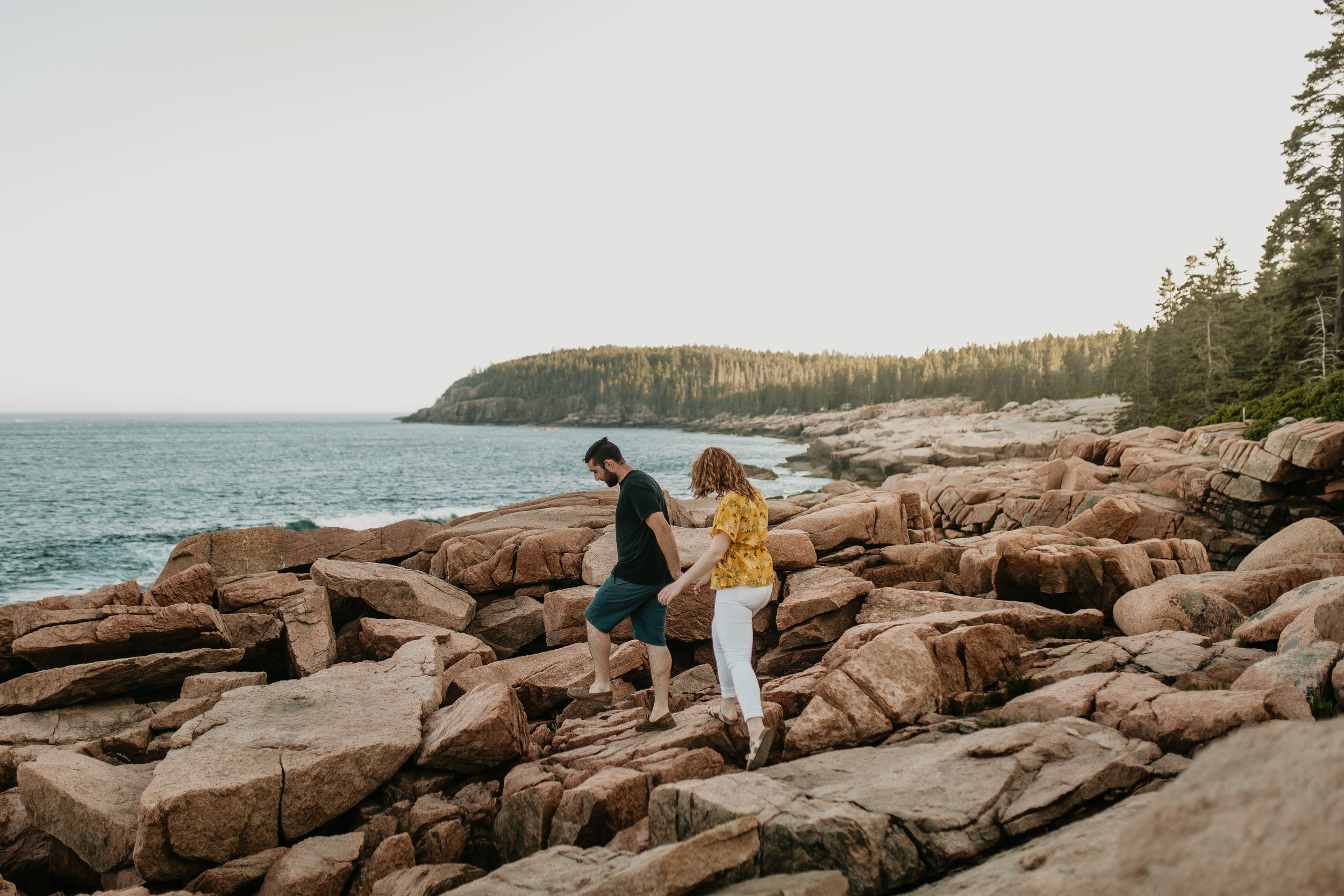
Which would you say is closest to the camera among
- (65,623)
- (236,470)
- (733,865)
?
(733,865)

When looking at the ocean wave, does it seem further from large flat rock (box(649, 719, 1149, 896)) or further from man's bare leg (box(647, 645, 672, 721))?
large flat rock (box(649, 719, 1149, 896))

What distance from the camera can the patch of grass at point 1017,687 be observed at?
675cm

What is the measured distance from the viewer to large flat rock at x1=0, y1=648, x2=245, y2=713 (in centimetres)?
780

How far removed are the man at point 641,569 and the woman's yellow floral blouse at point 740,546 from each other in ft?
2.87

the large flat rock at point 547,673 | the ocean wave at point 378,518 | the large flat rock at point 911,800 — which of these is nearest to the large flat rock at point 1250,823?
the large flat rock at point 911,800

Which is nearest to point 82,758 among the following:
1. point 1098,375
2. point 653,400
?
point 1098,375

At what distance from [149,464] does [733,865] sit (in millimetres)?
86968

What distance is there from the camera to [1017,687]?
267 inches

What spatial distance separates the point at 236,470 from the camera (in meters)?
66.1

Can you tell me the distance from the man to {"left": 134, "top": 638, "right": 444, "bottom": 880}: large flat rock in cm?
222

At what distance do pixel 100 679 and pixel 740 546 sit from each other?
781 cm

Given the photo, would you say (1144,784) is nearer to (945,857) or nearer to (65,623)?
(945,857)

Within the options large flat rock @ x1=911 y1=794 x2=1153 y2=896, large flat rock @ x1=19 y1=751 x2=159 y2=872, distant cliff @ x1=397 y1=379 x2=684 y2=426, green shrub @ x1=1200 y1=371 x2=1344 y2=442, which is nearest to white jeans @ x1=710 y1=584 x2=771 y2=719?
large flat rock @ x1=911 y1=794 x2=1153 y2=896

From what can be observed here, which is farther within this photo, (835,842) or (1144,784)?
(1144,784)
